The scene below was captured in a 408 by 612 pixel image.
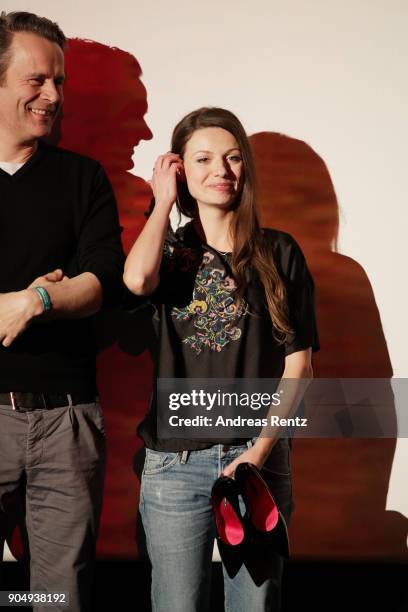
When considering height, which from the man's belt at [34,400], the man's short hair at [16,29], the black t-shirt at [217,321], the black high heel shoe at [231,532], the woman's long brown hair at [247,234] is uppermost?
the man's short hair at [16,29]

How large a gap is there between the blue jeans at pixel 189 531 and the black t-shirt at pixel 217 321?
0.18 ft

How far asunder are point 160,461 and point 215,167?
0.84 metres

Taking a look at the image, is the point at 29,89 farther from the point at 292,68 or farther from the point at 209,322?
the point at 292,68

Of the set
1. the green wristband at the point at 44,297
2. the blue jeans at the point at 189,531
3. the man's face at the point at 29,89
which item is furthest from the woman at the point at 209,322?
the man's face at the point at 29,89

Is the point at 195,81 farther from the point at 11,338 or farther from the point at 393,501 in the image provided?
the point at 393,501

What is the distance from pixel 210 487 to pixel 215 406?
0.72ft

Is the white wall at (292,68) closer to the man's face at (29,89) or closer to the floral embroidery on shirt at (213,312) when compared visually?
the man's face at (29,89)

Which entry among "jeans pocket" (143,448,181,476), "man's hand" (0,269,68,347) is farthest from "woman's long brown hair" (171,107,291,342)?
"man's hand" (0,269,68,347)

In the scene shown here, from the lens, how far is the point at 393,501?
2.59 meters

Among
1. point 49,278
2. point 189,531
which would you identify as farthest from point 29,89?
point 189,531

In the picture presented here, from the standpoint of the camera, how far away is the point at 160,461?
1.94m

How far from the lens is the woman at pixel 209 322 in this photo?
6.20 feet

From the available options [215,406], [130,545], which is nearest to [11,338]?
A: [215,406]

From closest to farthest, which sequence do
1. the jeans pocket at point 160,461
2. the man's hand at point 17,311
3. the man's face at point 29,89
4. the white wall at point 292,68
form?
the man's hand at point 17,311
the jeans pocket at point 160,461
the man's face at point 29,89
the white wall at point 292,68
